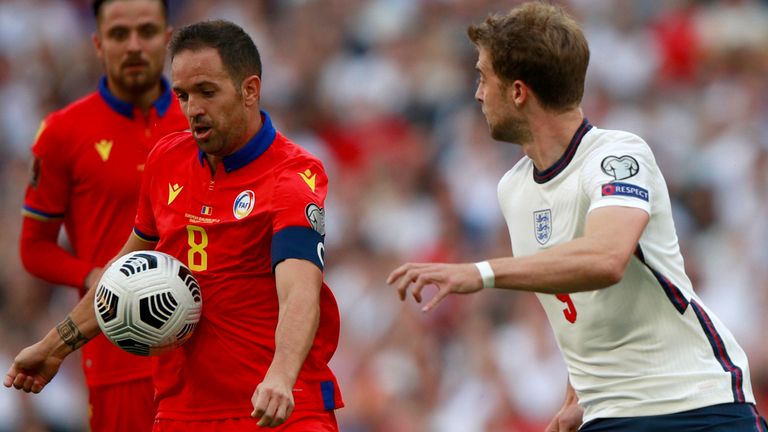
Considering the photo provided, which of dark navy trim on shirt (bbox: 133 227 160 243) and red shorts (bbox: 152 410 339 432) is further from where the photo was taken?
dark navy trim on shirt (bbox: 133 227 160 243)

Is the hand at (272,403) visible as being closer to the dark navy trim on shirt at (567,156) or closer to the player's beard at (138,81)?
the dark navy trim on shirt at (567,156)

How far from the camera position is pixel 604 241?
4609 millimetres

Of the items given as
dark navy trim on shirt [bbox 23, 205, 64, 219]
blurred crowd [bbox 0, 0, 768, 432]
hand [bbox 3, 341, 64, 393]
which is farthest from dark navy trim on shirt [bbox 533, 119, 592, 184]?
blurred crowd [bbox 0, 0, 768, 432]

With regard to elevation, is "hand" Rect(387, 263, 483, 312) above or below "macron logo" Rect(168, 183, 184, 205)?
below

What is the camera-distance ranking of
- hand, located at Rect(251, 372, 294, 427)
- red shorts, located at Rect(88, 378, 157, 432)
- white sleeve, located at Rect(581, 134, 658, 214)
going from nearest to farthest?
hand, located at Rect(251, 372, 294, 427), white sleeve, located at Rect(581, 134, 658, 214), red shorts, located at Rect(88, 378, 157, 432)

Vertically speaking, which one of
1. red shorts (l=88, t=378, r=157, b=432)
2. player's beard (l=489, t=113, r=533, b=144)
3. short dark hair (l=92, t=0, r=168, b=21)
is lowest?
red shorts (l=88, t=378, r=157, b=432)

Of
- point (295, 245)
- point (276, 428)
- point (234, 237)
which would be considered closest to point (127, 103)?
point (234, 237)

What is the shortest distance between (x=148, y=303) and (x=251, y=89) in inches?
39.6

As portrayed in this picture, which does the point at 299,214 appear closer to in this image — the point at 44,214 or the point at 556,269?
the point at 556,269

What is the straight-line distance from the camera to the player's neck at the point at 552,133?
5371 millimetres

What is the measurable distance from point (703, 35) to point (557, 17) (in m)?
9.39

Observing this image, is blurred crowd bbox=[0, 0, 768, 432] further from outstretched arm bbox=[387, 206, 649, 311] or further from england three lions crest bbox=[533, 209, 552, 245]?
outstretched arm bbox=[387, 206, 649, 311]

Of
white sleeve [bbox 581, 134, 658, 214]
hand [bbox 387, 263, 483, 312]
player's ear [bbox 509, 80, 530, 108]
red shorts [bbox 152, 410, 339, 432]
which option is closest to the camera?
hand [bbox 387, 263, 483, 312]

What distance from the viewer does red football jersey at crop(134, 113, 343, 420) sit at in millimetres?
5328
